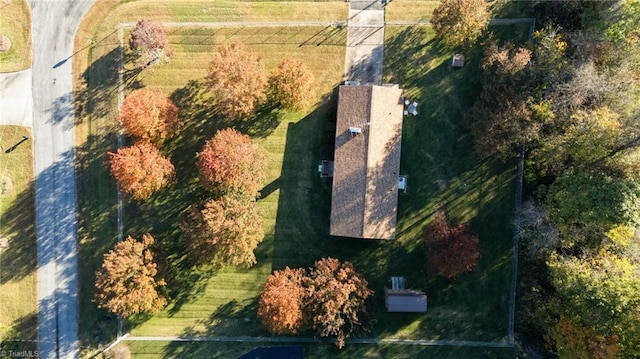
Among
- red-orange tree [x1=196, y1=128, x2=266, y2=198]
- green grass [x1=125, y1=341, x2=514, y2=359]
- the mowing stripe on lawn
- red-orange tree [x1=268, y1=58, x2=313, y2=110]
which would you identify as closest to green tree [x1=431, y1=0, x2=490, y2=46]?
red-orange tree [x1=268, y1=58, x2=313, y2=110]

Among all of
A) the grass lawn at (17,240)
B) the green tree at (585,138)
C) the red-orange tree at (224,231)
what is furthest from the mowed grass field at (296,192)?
the green tree at (585,138)

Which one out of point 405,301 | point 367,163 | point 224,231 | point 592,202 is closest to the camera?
point 592,202

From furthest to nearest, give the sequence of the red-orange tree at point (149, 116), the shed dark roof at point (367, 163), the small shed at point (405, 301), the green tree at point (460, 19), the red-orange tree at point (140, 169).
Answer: the small shed at point (405, 301), the shed dark roof at point (367, 163), the green tree at point (460, 19), the red-orange tree at point (149, 116), the red-orange tree at point (140, 169)

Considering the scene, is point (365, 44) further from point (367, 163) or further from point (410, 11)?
point (367, 163)

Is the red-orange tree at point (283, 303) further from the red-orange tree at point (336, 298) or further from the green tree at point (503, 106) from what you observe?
the green tree at point (503, 106)

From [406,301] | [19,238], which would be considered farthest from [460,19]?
[19,238]

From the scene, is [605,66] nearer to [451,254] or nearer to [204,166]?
[451,254]

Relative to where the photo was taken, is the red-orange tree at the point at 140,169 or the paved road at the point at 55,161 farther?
the paved road at the point at 55,161
